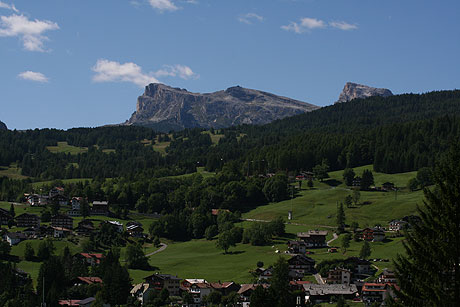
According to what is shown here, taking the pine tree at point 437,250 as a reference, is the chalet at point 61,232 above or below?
below

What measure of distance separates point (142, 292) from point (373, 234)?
59955mm

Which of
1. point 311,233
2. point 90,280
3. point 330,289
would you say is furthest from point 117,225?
point 330,289

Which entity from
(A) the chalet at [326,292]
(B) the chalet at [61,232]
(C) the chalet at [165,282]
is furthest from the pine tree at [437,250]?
(B) the chalet at [61,232]

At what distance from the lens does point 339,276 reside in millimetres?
112062

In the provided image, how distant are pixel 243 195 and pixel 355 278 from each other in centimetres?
8908

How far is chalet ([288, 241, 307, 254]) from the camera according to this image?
134 metres

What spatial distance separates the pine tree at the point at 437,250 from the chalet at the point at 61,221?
476 ft

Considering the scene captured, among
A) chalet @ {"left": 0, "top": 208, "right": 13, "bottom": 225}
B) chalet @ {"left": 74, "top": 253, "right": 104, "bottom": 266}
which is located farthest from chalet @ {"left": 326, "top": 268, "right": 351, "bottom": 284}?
chalet @ {"left": 0, "top": 208, "right": 13, "bottom": 225}

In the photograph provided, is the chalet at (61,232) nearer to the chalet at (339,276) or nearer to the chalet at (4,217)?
the chalet at (4,217)

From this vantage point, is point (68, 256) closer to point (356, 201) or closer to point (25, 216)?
point (25, 216)

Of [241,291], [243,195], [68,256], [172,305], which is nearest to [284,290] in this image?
[241,291]

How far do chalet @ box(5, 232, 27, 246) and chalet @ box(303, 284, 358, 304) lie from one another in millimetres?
67971

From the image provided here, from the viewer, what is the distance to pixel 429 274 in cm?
2361

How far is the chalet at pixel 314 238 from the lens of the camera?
467 feet
